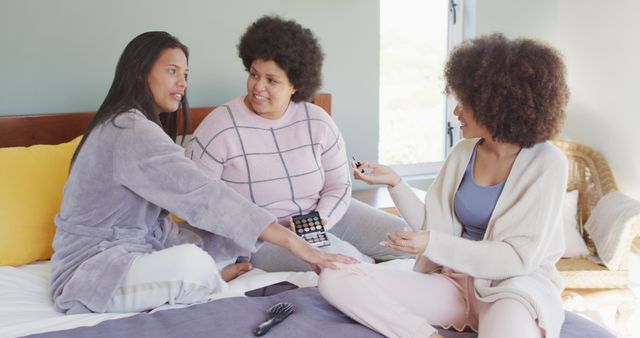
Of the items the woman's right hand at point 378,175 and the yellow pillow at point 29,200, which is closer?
the woman's right hand at point 378,175

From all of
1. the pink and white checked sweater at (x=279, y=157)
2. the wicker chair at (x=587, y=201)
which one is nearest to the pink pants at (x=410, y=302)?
the pink and white checked sweater at (x=279, y=157)

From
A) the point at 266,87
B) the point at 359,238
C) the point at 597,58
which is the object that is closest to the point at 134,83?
the point at 266,87

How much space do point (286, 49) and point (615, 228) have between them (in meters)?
1.59

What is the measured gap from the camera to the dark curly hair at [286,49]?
2.15m

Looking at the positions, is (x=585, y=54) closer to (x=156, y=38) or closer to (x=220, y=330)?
(x=156, y=38)

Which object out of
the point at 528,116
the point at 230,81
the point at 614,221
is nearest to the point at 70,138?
the point at 230,81

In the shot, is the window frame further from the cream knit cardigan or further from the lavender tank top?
the cream knit cardigan

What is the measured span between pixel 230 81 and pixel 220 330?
1.45 meters

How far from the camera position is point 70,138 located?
95.7 inches

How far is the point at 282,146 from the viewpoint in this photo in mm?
2199

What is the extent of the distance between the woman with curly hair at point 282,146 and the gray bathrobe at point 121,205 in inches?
14.8

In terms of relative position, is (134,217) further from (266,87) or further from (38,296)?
Answer: (266,87)

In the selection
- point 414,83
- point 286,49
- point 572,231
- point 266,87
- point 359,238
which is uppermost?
point 286,49

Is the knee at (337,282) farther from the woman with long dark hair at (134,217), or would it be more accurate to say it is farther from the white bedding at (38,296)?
the white bedding at (38,296)
